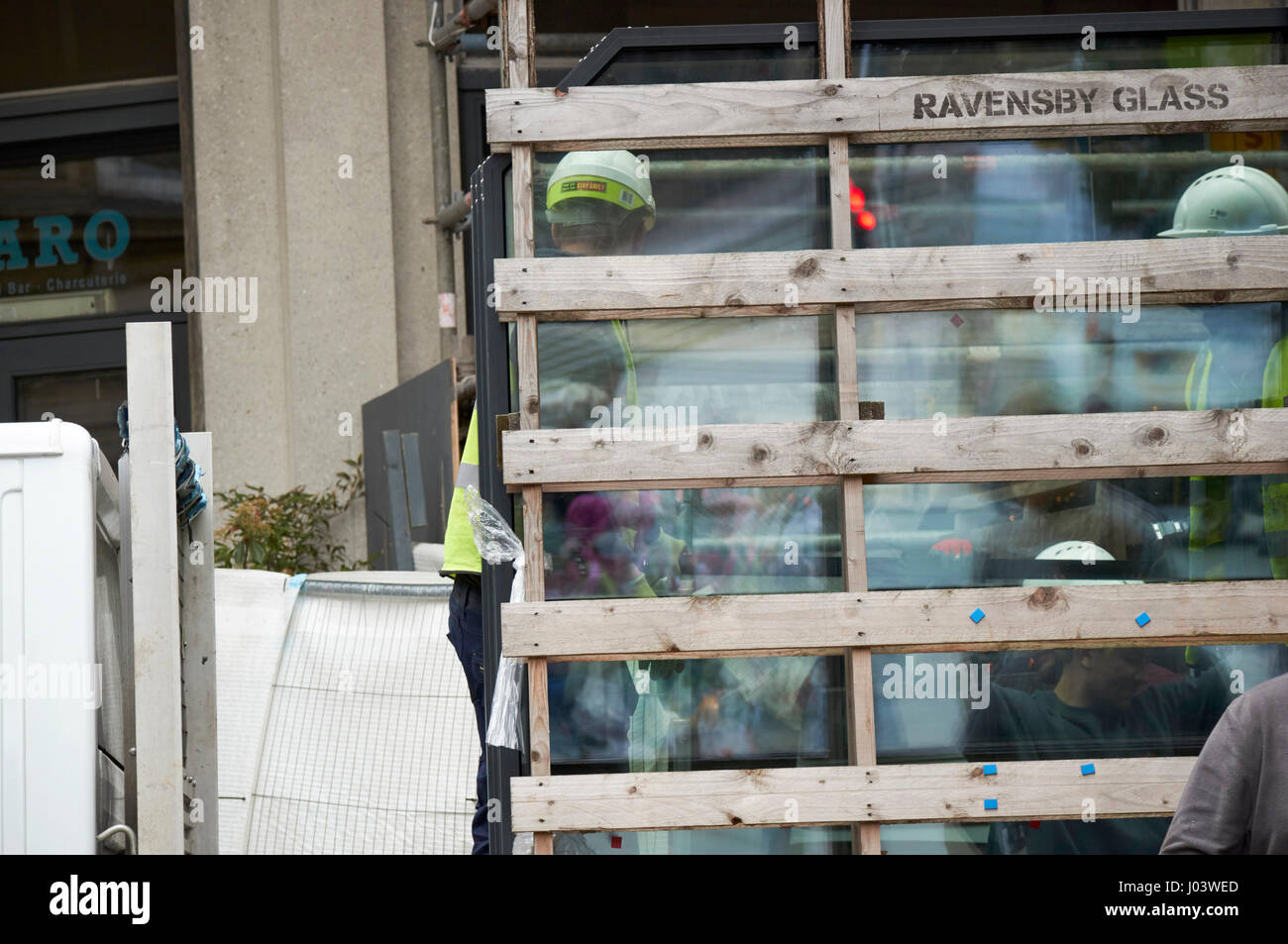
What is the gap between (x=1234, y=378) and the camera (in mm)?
3748

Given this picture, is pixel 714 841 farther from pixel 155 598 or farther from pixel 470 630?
pixel 155 598

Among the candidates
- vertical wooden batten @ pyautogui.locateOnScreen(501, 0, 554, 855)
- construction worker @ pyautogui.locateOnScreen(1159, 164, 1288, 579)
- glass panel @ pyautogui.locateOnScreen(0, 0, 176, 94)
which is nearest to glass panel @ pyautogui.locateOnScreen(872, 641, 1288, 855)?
construction worker @ pyautogui.locateOnScreen(1159, 164, 1288, 579)

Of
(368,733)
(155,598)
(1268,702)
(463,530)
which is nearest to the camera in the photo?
(1268,702)

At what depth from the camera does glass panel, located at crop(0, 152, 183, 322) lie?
32.2ft

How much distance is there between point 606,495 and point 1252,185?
80.6 inches

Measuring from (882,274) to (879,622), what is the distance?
947mm

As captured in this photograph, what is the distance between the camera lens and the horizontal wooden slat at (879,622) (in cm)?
348

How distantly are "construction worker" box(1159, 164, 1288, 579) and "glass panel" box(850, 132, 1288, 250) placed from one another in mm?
63

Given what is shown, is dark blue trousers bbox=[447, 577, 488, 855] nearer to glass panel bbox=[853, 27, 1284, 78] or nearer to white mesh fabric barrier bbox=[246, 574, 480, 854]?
white mesh fabric barrier bbox=[246, 574, 480, 854]

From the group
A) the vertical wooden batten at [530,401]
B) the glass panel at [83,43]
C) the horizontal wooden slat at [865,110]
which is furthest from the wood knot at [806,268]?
the glass panel at [83,43]

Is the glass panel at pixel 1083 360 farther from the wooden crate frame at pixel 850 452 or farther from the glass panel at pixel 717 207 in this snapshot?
the glass panel at pixel 717 207

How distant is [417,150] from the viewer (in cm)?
916

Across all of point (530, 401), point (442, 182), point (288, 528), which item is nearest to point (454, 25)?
point (442, 182)
